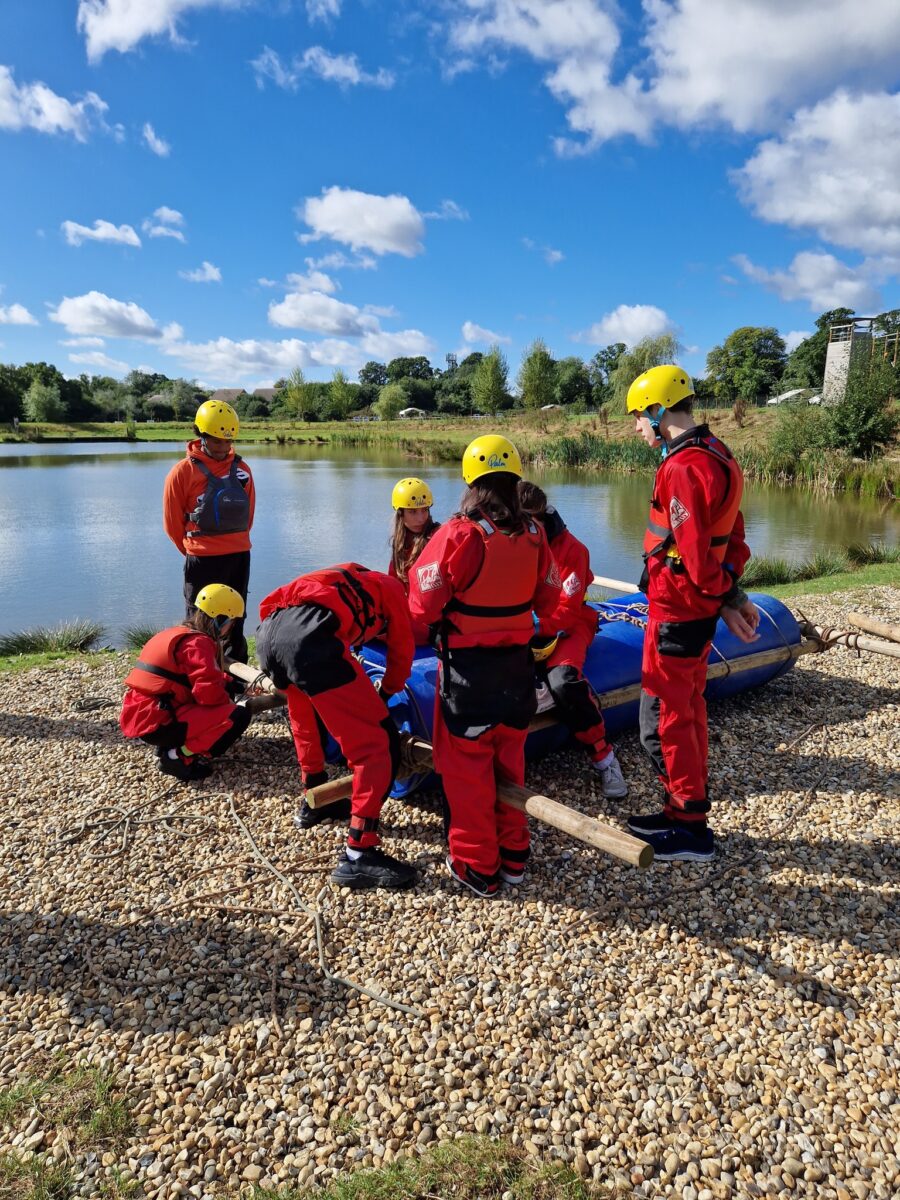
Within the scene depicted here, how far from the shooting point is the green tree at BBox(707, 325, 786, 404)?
62344mm

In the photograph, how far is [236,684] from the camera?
6.23 metres

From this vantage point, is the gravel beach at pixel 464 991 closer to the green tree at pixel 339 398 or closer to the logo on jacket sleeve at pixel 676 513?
the logo on jacket sleeve at pixel 676 513

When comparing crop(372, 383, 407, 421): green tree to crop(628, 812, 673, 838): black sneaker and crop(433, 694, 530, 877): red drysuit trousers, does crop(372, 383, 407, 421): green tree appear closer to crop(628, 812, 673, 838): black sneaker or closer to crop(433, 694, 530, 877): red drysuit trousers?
crop(628, 812, 673, 838): black sneaker

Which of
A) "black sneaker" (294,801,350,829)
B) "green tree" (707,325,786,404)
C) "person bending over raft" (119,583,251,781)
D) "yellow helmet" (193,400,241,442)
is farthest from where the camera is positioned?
"green tree" (707,325,786,404)

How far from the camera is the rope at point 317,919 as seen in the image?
2.93 meters

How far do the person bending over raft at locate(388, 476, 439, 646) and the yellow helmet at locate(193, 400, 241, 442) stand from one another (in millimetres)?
1557

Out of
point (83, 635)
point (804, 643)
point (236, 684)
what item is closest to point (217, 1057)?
point (236, 684)

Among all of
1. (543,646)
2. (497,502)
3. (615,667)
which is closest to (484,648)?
(497,502)

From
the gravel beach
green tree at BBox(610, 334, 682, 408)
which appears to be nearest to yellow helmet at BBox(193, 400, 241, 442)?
the gravel beach

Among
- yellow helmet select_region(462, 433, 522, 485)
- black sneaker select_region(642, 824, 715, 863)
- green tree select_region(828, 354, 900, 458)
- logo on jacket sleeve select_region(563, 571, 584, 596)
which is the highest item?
green tree select_region(828, 354, 900, 458)

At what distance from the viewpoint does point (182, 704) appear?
15.6 feet

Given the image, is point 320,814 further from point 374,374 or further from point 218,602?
point 374,374

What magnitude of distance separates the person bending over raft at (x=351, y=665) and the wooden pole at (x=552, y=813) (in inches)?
6.9

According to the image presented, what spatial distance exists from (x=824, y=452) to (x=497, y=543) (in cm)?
2684
